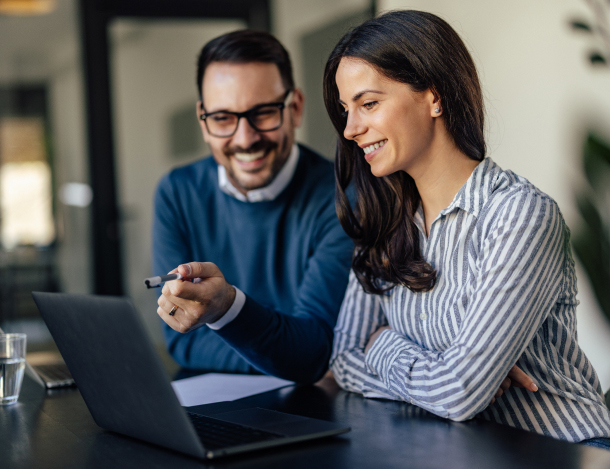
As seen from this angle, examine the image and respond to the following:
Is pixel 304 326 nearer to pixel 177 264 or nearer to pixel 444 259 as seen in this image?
pixel 444 259

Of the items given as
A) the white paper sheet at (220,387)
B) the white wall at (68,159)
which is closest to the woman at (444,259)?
the white paper sheet at (220,387)

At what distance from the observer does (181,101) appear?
434cm

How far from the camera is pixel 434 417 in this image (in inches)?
40.1

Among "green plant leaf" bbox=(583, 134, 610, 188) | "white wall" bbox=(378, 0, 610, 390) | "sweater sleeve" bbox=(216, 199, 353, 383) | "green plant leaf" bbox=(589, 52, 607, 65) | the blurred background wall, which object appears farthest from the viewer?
the blurred background wall

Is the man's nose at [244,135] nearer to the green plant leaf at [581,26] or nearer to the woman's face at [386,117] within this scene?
the woman's face at [386,117]

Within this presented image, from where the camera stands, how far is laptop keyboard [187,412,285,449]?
2.71 feet

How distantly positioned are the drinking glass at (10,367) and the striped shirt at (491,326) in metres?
0.60

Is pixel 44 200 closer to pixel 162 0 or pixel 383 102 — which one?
pixel 162 0

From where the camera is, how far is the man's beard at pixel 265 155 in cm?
175

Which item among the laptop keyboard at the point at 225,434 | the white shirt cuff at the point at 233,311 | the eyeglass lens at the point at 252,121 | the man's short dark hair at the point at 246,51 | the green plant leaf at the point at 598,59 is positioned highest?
the green plant leaf at the point at 598,59

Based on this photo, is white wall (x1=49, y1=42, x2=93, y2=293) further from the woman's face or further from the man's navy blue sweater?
Result: the woman's face

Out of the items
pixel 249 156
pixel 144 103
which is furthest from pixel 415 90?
pixel 144 103

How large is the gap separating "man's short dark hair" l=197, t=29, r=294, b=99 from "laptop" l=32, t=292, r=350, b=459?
3.18ft

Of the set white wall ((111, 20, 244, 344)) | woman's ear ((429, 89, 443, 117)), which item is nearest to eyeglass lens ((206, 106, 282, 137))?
woman's ear ((429, 89, 443, 117))
